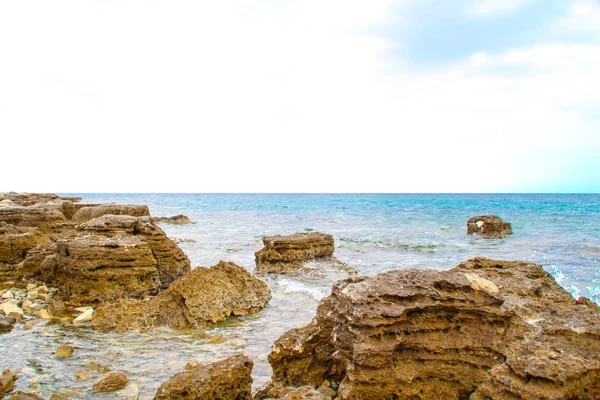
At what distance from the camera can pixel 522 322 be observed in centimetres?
368

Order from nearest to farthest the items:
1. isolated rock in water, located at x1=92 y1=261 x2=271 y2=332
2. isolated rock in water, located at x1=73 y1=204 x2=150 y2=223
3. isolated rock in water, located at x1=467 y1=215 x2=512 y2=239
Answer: isolated rock in water, located at x1=92 y1=261 x2=271 y2=332
isolated rock in water, located at x1=73 y1=204 x2=150 y2=223
isolated rock in water, located at x1=467 y1=215 x2=512 y2=239

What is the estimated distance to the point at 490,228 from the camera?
22.3m

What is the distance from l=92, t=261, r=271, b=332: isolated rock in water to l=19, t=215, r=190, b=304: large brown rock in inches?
37.0

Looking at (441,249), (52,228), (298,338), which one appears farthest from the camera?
(441,249)

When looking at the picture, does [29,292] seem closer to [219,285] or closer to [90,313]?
[90,313]

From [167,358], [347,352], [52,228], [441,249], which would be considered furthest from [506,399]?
[441,249]

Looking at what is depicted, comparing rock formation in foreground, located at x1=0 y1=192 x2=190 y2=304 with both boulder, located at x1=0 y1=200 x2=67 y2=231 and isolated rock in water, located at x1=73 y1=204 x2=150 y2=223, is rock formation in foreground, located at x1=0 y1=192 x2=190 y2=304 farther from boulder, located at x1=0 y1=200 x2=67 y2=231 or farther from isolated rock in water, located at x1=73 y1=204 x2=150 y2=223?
isolated rock in water, located at x1=73 y1=204 x2=150 y2=223

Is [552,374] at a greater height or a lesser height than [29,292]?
greater

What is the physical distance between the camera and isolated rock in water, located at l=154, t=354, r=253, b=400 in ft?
11.5

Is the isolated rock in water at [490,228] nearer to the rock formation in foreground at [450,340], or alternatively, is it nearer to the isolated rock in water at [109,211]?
the isolated rock in water at [109,211]

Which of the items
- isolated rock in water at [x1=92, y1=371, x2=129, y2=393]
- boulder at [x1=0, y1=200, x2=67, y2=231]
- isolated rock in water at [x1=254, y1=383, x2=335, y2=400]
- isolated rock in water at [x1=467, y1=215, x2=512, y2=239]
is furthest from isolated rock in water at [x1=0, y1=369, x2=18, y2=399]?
isolated rock in water at [x1=467, y1=215, x2=512, y2=239]

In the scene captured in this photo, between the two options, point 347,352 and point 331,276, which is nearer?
point 347,352

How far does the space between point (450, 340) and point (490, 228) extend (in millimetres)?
20879

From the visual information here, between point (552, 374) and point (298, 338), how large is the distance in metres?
2.35
